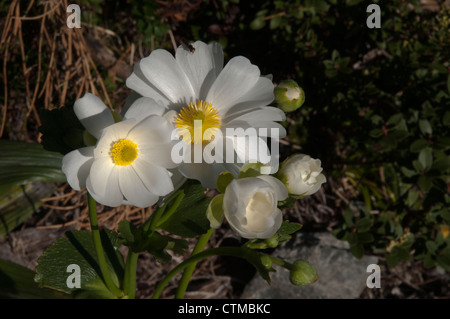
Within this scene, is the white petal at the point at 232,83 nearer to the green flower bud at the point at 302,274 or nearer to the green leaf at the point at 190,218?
the green leaf at the point at 190,218

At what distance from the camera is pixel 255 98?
0.93 metres

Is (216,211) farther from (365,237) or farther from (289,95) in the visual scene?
(365,237)

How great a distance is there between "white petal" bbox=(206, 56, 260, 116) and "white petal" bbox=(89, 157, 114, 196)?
0.84ft

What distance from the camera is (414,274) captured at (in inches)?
81.0

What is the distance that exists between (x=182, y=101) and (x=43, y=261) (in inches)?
21.9

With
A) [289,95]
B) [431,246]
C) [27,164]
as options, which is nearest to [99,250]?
[289,95]

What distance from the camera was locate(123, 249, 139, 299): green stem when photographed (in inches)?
42.1

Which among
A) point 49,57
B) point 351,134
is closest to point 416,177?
point 351,134

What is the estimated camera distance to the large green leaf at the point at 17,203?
5.16ft

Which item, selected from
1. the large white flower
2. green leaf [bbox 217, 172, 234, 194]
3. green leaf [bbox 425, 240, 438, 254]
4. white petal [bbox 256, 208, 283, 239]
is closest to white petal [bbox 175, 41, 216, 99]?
the large white flower

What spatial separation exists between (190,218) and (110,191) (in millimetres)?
265

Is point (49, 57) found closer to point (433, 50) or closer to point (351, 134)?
point (351, 134)

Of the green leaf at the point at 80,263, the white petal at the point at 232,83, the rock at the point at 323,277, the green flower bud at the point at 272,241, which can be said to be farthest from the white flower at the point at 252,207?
the rock at the point at 323,277

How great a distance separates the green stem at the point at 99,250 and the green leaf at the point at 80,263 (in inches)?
1.1
